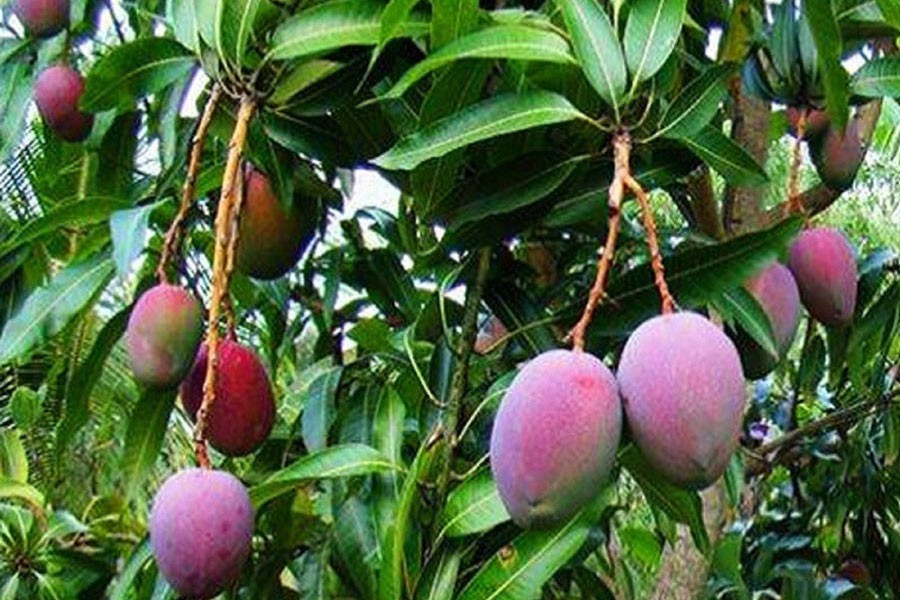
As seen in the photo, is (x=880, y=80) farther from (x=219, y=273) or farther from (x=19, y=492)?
(x=19, y=492)

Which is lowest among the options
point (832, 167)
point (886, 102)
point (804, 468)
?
point (804, 468)

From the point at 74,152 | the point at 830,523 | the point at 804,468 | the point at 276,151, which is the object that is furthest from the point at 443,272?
the point at 804,468

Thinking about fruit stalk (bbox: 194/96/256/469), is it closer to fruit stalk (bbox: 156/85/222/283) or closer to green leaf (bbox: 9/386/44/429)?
fruit stalk (bbox: 156/85/222/283)

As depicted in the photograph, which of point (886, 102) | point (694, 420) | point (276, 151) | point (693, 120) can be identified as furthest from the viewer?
point (886, 102)

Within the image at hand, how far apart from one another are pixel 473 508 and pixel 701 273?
6.8 inches

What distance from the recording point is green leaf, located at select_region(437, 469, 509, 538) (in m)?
0.74

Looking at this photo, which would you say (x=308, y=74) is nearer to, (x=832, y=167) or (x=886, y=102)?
(x=832, y=167)

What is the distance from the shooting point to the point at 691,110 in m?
0.72

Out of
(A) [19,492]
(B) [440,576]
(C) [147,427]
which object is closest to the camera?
(B) [440,576]

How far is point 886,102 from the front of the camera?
134cm

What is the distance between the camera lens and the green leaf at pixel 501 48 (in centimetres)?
65

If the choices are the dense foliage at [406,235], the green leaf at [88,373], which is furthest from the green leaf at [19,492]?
the green leaf at [88,373]

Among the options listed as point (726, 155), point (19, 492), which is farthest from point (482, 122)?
point (19, 492)

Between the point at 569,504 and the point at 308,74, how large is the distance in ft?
1.07
